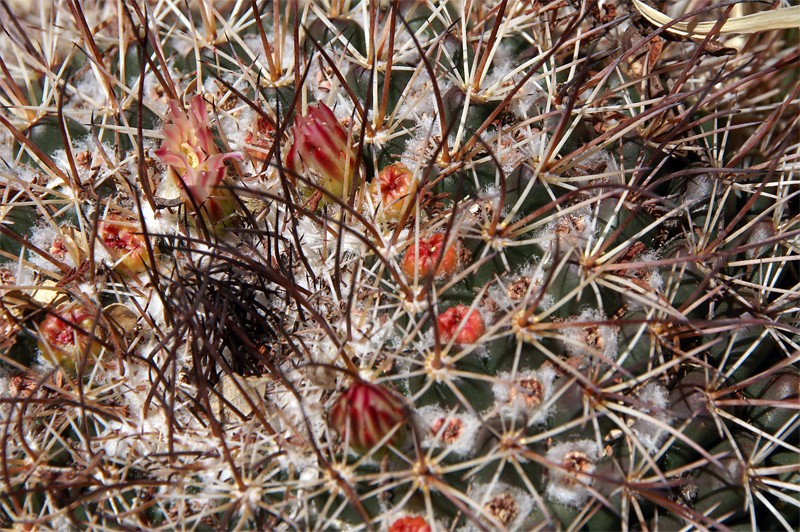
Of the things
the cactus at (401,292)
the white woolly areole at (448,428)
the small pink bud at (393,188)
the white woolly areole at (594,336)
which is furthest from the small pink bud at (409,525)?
the small pink bud at (393,188)

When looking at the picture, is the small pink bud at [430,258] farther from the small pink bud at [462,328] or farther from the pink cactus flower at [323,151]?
the pink cactus flower at [323,151]

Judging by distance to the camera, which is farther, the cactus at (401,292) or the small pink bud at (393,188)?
the small pink bud at (393,188)

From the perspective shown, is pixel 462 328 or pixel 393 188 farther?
pixel 393 188

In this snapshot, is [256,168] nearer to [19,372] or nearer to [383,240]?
[383,240]

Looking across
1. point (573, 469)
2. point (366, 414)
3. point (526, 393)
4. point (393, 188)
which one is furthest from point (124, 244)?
point (573, 469)

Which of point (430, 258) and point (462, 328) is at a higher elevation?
point (430, 258)

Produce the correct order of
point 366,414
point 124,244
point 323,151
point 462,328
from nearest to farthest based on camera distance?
1. point 366,414
2. point 462,328
3. point 323,151
4. point 124,244

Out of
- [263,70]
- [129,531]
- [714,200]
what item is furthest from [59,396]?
[714,200]

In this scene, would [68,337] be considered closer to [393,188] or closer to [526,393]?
[393,188]

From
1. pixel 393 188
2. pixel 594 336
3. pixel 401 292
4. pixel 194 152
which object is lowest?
pixel 594 336
